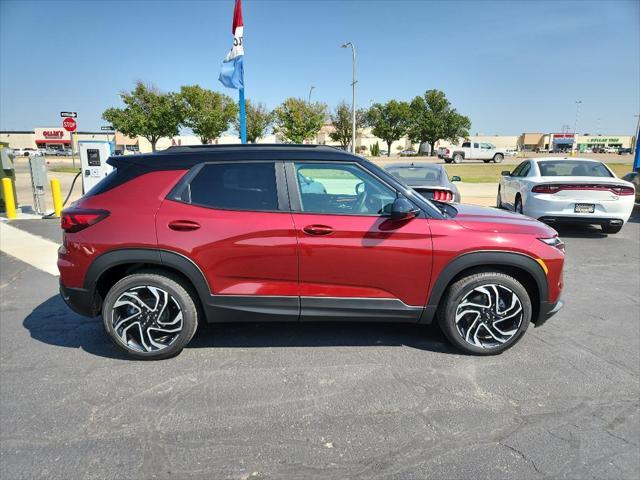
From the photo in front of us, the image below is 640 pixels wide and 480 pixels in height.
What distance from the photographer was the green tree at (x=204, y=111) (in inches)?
1601

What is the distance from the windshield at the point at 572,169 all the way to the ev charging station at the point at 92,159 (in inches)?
421

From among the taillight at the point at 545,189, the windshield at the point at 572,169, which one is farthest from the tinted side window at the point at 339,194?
the windshield at the point at 572,169

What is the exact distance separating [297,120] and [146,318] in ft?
132

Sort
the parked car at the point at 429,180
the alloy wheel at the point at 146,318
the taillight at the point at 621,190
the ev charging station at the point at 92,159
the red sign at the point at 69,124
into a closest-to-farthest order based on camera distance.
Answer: the alloy wheel at the point at 146,318
the parked car at the point at 429,180
the taillight at the point at 621,190
the ev charging station at the point at 92,159
the red sign at the point at 69,124

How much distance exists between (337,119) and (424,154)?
18.9 metres

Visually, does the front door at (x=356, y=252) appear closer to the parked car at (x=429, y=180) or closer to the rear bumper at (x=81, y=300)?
the rear bumper at (x=81, y=300)

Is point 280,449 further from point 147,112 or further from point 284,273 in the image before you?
point 147,112

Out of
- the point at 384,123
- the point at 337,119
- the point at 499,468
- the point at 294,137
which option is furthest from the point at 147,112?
the point at 499,468

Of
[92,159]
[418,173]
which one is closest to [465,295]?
[418,173]

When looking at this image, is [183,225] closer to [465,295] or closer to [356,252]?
[356,252]

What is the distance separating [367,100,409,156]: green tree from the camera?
6681 cm

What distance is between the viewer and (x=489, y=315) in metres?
3.44

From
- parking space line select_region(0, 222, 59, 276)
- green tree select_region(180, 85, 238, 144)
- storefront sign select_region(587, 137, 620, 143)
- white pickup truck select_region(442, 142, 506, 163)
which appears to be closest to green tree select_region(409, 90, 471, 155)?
white pickup truck select_region(442, 142, 506, 163)

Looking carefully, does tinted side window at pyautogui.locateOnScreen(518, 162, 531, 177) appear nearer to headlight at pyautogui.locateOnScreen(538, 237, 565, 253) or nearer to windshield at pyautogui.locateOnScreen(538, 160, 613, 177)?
windshield at pyautogui.locateOnScreen(538, 160, 613, 177)
